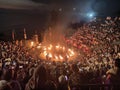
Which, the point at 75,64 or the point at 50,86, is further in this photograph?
the point at 75,64

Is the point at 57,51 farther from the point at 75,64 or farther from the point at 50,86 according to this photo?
the point at 50,86

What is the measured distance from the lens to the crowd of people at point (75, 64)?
458cm

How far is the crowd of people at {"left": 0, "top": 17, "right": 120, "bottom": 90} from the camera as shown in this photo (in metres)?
4.58

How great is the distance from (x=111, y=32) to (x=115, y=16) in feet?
10.9

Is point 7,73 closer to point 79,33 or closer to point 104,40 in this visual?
point 104,40

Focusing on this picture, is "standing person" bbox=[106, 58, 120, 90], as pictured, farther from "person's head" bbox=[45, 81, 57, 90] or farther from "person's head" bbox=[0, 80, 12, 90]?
"person's head" bbox=[0, 80, 12, 90]

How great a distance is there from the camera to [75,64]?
6.04m

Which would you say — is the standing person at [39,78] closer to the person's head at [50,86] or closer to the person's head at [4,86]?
the person's head at [50,86]

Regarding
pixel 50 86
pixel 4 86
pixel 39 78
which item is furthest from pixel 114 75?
pixel 4 86

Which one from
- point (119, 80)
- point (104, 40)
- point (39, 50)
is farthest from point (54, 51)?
point (119, 80)

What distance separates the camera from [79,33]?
26.6m

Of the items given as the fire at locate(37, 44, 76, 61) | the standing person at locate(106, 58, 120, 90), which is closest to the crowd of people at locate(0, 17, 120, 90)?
the standing person at locate(106, 58, 120, 90)

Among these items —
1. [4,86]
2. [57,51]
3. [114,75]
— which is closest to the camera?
[4,86]

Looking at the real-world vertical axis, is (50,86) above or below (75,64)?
below
